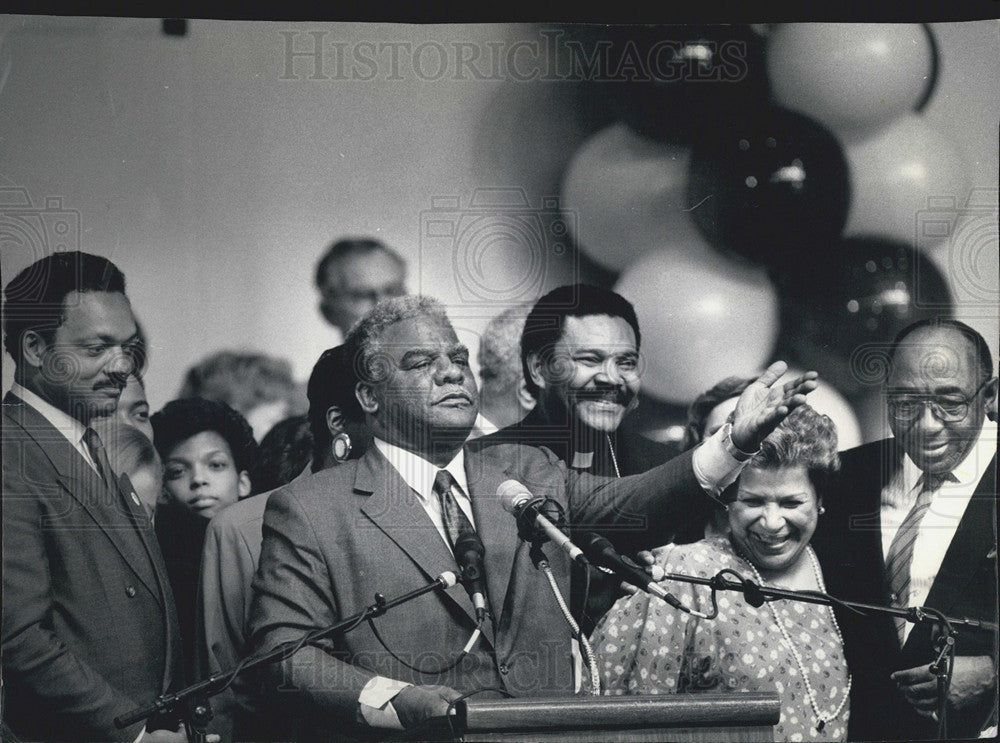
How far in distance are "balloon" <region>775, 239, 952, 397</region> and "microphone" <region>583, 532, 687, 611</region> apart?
3.05 feet

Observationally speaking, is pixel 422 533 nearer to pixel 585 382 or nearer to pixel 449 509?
pixel 449 509

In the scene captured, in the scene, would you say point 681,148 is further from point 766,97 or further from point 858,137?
point 858,137

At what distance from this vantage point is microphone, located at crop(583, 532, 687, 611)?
385cm

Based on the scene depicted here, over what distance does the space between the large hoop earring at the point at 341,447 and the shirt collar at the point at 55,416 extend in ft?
2.76

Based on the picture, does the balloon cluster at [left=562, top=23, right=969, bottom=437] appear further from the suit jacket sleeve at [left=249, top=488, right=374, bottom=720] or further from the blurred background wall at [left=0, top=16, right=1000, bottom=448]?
the suit jacket sleeve at [left=249, top=488, right=374, bottom=720]

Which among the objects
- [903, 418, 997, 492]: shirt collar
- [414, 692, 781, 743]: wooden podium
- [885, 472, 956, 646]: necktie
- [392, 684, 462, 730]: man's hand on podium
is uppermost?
[903, 418, 997, 492]: shirt collar

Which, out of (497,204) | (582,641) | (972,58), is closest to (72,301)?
(497,204)

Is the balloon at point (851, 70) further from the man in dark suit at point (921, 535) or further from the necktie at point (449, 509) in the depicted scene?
the necktie at point (449, 509)

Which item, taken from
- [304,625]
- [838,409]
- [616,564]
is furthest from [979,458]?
[304,625]

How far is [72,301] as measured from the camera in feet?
13.5

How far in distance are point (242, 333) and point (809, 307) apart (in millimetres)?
1982

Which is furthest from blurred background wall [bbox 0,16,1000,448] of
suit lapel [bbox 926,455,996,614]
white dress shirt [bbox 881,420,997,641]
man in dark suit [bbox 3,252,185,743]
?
suit lapel [bbox 926,455,996,614]

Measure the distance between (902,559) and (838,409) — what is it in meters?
0.58

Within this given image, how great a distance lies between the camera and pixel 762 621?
4195 mm
